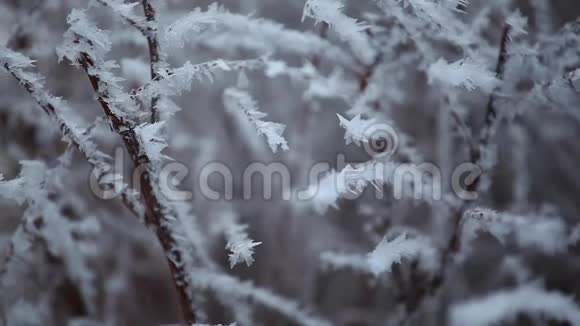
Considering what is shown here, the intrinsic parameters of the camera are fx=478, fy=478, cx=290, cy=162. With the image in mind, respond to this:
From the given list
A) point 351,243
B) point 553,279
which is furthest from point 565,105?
point 553,279

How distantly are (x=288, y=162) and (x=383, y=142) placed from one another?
33.2 inches

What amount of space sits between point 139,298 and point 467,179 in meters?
1.68

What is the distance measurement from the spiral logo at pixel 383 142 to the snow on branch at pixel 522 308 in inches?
20.9

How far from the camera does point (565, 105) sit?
1.13 metres

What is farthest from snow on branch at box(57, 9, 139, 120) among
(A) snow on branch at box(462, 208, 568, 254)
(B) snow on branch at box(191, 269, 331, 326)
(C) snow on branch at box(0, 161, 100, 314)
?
(A) snow on branch at box(462, 208, 568, 254)

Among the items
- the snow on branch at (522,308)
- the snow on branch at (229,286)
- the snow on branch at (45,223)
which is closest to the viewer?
the snow on branch at (45,223)

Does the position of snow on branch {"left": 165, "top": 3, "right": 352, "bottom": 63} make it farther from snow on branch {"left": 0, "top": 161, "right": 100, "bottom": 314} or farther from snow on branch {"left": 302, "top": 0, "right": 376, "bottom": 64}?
snow on branch {"left": 0, "top": 161, "right": 100, "bottom": 314}

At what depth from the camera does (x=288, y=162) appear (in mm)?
1915

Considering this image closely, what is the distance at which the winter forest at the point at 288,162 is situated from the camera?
31.8 inches

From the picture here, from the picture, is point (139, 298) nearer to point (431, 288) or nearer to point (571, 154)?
point (431, 288)

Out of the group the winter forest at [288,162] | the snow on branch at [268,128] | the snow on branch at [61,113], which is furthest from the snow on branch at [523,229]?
the snow on branch at [61,113]

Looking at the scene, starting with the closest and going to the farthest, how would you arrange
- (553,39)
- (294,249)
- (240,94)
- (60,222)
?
(240,94), (553,39), (60,222), (294,249)

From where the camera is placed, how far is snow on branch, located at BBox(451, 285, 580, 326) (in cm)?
111

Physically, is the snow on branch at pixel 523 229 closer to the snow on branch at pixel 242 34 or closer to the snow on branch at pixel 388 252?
the snow on branch at pixel 388 252
